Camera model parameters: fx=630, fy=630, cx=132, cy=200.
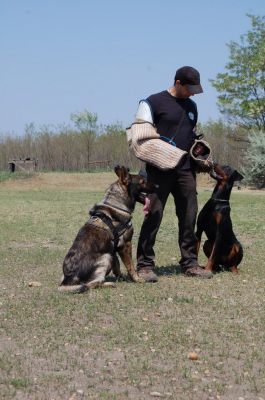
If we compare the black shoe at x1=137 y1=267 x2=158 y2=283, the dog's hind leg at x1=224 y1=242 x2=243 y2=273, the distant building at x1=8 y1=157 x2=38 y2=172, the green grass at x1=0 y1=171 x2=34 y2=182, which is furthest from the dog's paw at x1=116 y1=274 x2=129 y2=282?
the distant building at x1=8 y1=157 x2=38 y2=172

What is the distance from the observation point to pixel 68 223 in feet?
50.2

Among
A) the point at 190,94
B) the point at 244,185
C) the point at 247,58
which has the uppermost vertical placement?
the point at 247,58

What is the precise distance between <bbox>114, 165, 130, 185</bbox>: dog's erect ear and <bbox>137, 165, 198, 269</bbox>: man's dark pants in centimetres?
48

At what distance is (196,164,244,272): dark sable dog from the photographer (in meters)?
8.00

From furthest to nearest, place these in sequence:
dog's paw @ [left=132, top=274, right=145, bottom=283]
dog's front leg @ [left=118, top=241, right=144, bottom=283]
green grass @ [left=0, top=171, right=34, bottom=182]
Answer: green grass @ [left=0, top=171, right=34, bottom=182]
dog's paw @ [left=132, top=274, right=145, bottom=283]
dog's front leg @ [left=118, top=241, right=144, bottom=283]

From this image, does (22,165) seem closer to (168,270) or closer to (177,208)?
(168,270)

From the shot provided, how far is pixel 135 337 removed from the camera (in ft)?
16.9

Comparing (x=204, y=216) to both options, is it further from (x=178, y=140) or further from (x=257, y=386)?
(x=257, y=386)

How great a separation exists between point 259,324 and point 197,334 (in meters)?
0.66

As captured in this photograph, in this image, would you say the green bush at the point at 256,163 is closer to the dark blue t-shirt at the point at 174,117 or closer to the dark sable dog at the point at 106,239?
the dark blue t-shirt at the point at 174,117

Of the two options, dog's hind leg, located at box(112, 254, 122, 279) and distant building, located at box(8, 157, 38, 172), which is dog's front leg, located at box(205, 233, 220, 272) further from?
distant building, located at box(8, 157, 38, 172)

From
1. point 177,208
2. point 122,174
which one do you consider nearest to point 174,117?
point 122,174

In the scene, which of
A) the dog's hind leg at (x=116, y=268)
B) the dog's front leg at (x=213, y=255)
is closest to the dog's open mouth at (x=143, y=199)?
the dog's hind leg at (x=116, y=268)

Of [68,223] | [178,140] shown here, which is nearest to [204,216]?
[178,140]
